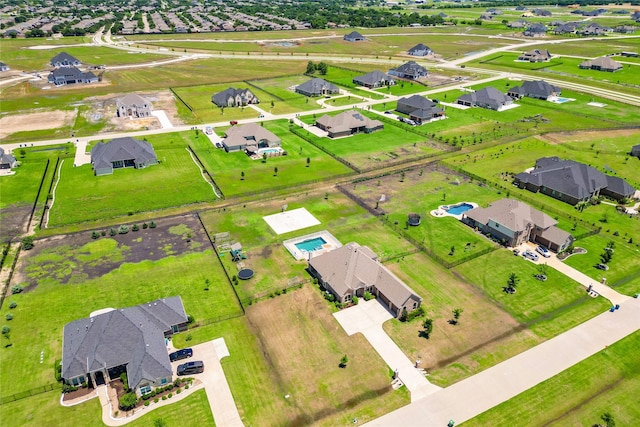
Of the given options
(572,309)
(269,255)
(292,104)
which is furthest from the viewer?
(292,104)

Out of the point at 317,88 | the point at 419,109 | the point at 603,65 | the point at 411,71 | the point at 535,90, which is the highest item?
the point at 603,65

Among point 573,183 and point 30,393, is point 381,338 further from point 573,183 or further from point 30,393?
point 573,183

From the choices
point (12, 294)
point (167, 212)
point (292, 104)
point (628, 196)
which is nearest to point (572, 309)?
point (628, 196)

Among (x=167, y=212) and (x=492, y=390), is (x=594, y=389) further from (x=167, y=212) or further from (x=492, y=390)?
(x=167, y=212)

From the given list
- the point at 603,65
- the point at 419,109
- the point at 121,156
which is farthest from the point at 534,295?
the point at 603,65

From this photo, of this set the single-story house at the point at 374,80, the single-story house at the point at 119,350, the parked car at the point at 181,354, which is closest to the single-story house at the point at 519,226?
the parked car at the point at 181,354

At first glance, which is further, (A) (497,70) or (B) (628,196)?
(A) (497,70)

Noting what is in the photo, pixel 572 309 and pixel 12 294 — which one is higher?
pixel 572 309

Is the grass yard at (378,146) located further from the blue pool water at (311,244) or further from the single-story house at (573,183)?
the blue pool water at (311,244)
